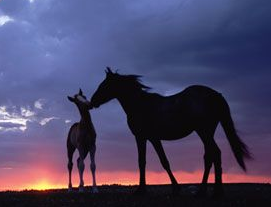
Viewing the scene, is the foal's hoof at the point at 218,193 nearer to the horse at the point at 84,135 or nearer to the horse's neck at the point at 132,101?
the horse's neck at the point at 132,101

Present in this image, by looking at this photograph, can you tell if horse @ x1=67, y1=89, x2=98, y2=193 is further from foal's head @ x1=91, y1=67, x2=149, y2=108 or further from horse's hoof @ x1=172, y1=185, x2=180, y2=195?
horse's hoof @ x1=172, y1=185, x2=180, y2=195

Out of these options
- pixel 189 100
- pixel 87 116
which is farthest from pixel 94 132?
pixel 189 100

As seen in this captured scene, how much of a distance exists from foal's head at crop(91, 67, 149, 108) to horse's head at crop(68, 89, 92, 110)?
5.78ft

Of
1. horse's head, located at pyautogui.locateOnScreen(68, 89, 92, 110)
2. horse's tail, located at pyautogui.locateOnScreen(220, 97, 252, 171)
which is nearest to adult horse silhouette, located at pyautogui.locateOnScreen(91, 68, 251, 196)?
horse's tail, located at pyautogui.locateOnScreen(220, 97, 252, 171)

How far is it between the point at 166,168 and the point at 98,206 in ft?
13.5

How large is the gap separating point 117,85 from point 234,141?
4779 mm

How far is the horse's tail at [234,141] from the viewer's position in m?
15.1

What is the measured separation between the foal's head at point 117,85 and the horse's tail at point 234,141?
324 centimetres

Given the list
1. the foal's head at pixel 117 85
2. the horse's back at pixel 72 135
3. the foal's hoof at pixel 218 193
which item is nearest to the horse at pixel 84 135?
the horse's back at pixel 72 135

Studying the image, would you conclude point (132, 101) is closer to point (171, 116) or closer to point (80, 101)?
point (171, 116)

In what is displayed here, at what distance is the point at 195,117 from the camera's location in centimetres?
1440

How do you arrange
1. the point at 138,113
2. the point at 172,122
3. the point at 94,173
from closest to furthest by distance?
the point at 172,122, the point at 138,113, the point at 94,173

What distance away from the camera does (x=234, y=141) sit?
15.2 metres

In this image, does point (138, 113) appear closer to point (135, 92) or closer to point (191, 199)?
point (135, 92)
